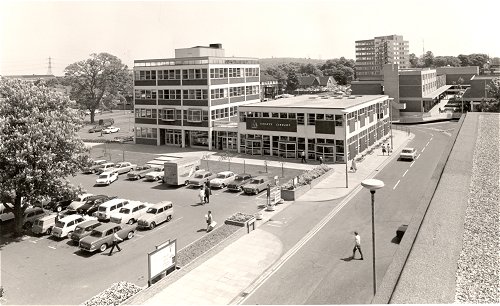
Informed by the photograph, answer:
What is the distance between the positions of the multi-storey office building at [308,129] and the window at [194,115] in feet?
26.3

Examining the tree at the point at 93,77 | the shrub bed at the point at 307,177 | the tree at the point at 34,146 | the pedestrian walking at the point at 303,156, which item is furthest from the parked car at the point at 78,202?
the tree at the point at 93,77

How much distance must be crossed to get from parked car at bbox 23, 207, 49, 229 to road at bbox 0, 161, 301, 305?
7.18 feet

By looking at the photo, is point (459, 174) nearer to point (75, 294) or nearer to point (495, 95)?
point (75, 294)

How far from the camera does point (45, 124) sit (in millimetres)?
29844

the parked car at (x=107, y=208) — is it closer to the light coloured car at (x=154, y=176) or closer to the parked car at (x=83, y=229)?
the parked car at (x=83, y=229)

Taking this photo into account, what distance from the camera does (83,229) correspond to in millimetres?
28125

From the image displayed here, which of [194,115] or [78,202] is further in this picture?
[194,115]

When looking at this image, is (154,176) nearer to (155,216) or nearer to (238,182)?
(238,182)

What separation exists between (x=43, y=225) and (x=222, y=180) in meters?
16.8

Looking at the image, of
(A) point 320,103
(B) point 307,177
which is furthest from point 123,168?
(A) point 320,103

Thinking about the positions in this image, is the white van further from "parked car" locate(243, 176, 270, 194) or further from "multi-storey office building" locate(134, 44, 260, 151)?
"multi-storey office building" locate(134, 44, 260, 151)

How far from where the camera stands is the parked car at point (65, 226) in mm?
28969

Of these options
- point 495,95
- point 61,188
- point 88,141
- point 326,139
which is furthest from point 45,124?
point 495,95

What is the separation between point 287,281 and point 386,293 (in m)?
8.71
